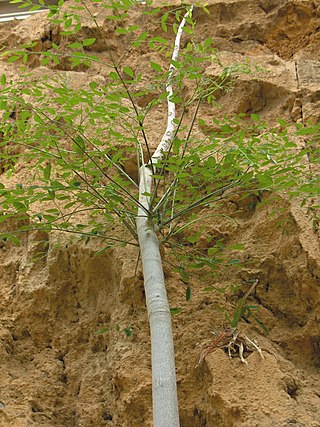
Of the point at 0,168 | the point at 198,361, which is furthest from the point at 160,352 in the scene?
the point at 0,168

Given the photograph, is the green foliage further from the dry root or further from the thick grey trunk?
the dry root

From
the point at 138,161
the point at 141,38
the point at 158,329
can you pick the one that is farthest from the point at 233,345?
the point at 141,38

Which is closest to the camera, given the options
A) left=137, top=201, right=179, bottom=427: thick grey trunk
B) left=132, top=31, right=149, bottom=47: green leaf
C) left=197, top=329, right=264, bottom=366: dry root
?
left=137, top=201, right=179, bottom=427: thick grey trunk

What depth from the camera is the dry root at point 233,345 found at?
3.11 metres

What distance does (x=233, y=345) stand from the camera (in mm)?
3137

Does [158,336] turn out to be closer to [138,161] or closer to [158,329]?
[158,329]

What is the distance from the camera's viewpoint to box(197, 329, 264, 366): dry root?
10.2 ft

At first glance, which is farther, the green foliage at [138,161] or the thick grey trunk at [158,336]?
the green foliage at [138,161]

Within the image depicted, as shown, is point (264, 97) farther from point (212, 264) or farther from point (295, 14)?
point (212, 264)

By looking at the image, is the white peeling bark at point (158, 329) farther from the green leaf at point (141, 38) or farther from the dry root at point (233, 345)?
the green leaf at point (141, 38)

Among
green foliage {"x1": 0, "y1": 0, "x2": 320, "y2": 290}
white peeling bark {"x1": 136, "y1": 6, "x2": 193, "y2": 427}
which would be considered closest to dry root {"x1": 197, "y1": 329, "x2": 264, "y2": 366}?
green foliage {"x1": 0, "y1": 0, "x2": 320, "y2": 290}

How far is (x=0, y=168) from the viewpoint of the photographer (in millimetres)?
4590

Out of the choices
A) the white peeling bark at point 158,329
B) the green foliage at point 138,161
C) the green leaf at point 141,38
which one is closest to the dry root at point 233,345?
the green foliage at point 138,161

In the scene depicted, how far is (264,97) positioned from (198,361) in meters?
2.36
